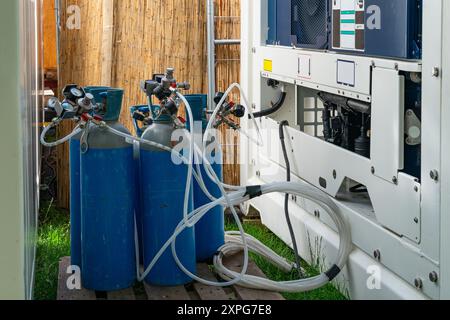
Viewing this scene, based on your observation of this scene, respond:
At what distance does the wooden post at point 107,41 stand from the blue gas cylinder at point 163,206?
2632 mm

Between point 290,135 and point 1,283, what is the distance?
2875mm

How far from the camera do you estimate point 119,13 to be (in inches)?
277

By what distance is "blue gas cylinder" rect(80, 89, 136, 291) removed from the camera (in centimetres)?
430

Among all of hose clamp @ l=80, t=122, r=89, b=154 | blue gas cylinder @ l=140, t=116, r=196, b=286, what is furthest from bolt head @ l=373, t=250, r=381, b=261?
hose clamp @ l=80, t=122, r=89, b=154

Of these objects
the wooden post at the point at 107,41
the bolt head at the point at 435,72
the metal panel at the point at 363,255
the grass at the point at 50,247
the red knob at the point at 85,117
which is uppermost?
the wooden post at the point at 107,41

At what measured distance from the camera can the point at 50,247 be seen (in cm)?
588

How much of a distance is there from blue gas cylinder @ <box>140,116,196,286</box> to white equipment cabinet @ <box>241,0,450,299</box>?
900 millimetres

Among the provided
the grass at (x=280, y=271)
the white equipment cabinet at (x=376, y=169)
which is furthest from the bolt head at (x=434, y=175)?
the grass at (x=280, y=271)

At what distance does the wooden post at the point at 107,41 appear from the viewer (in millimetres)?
6922

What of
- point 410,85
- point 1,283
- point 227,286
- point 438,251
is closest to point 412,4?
point 410,85

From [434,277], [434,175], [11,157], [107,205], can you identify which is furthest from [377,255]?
[11,157]

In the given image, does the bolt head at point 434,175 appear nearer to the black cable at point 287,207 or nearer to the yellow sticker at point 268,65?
the black cable at point 287,207

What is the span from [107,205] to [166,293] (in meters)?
0.54

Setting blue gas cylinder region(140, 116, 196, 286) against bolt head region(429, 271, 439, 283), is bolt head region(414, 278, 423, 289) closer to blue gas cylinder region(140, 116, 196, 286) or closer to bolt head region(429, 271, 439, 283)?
bolt head region(429, 271, 439, 283)
